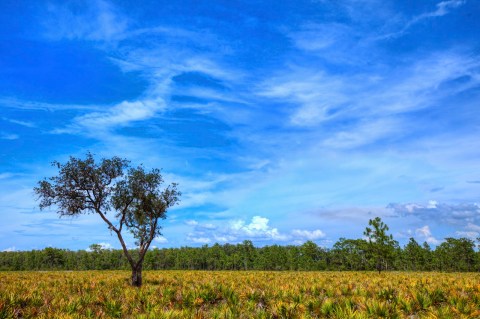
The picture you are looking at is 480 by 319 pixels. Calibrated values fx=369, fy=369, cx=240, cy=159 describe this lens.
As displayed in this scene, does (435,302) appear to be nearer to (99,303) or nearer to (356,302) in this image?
(356,302)

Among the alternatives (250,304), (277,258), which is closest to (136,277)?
(250,304)

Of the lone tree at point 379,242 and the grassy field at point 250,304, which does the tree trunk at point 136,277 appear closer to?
the grassy field at point 250,304

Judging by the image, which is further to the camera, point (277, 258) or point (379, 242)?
point (277, 258)

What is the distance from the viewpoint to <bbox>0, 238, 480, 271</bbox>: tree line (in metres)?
89.4

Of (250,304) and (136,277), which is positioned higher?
(136,277)

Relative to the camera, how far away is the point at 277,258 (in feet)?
337

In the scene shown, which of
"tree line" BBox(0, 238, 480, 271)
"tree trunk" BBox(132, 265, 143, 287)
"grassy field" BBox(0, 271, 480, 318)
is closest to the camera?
"grassy field" BBox(0, 271, 480, 318)

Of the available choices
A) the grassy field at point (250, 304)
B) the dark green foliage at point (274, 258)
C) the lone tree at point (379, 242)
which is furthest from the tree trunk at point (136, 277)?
the dark green foliage at point (274, 258)

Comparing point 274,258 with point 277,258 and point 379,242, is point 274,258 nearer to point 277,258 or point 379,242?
point 277,258

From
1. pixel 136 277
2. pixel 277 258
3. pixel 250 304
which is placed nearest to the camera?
pixel 250 304

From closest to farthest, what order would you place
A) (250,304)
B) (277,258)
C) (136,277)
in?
(250,304) < (136,277) < (277,258)

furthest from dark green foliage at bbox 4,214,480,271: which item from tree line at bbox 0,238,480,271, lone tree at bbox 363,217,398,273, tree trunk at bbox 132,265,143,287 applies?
tree trunk at bbox 132,265,143,287

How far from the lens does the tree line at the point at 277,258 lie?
293 ft

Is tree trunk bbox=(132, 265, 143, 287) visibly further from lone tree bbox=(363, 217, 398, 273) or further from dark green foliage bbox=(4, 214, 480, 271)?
dark green foliage bbox=(4, 214, 480, 271)
